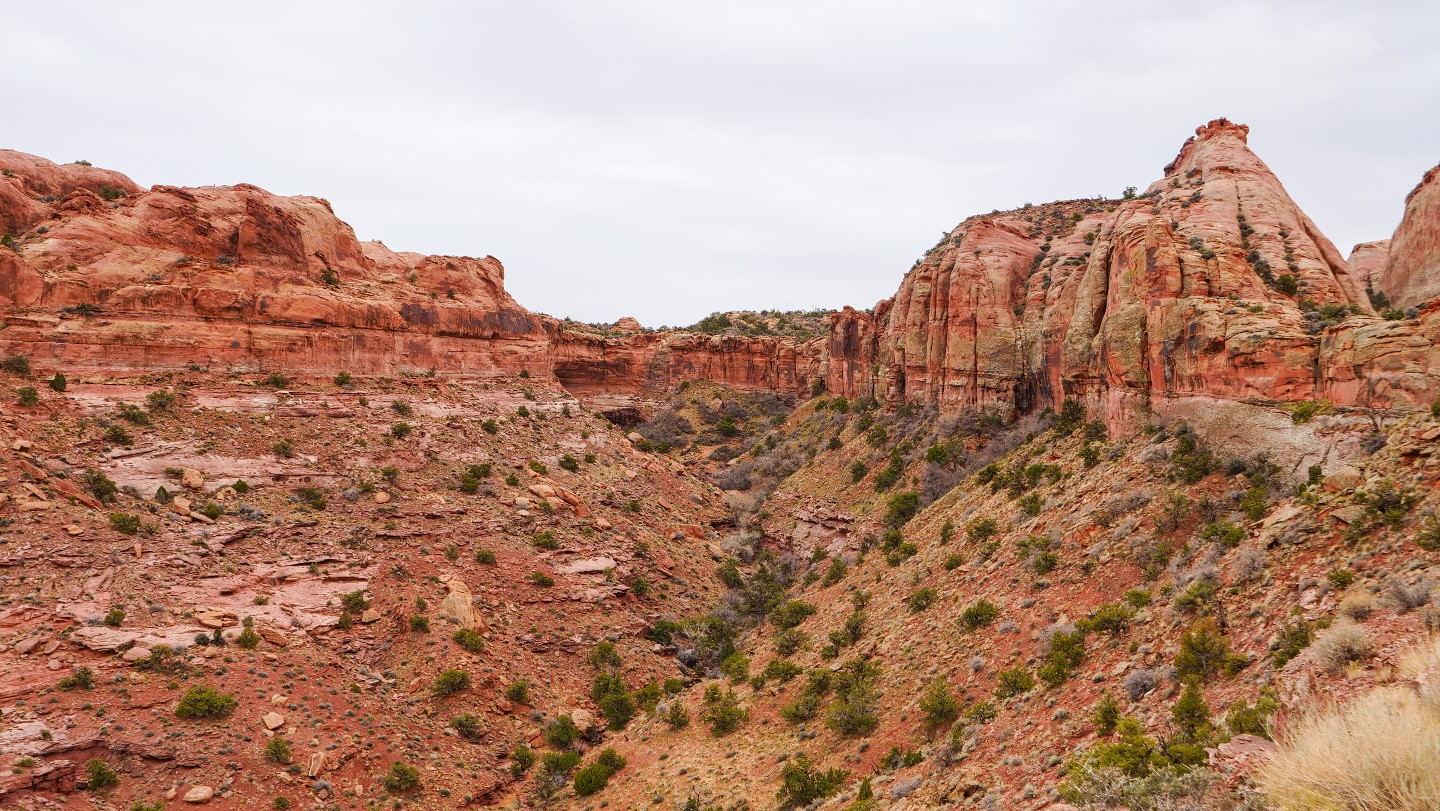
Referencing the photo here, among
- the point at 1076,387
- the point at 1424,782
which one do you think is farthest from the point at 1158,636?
the point at 1076,387

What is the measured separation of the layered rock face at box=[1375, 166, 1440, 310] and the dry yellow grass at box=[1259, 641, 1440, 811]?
2600cm

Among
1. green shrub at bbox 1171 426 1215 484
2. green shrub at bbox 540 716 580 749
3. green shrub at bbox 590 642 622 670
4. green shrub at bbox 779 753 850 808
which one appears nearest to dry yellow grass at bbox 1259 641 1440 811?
green shrub at bbox 779 753 850 808

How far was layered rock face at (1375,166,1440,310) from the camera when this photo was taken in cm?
2561

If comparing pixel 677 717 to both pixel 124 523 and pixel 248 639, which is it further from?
pixel 124 523

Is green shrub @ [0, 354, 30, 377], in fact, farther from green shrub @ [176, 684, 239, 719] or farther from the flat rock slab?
the flat rock slab

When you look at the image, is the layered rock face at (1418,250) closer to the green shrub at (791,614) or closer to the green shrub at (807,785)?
the green shrub at (791,614)

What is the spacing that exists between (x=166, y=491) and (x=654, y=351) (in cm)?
5004

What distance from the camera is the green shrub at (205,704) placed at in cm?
1927

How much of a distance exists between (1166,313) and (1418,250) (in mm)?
13304

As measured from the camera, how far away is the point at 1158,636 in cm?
1424

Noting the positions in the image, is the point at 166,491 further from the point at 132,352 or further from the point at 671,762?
Result: the point at 671,762

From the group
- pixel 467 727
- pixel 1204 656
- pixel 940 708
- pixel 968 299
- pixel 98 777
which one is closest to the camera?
pixel 1204 656

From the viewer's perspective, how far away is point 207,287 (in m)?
34.4

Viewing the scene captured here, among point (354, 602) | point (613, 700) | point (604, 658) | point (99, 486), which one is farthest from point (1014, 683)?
point (99, 486)
